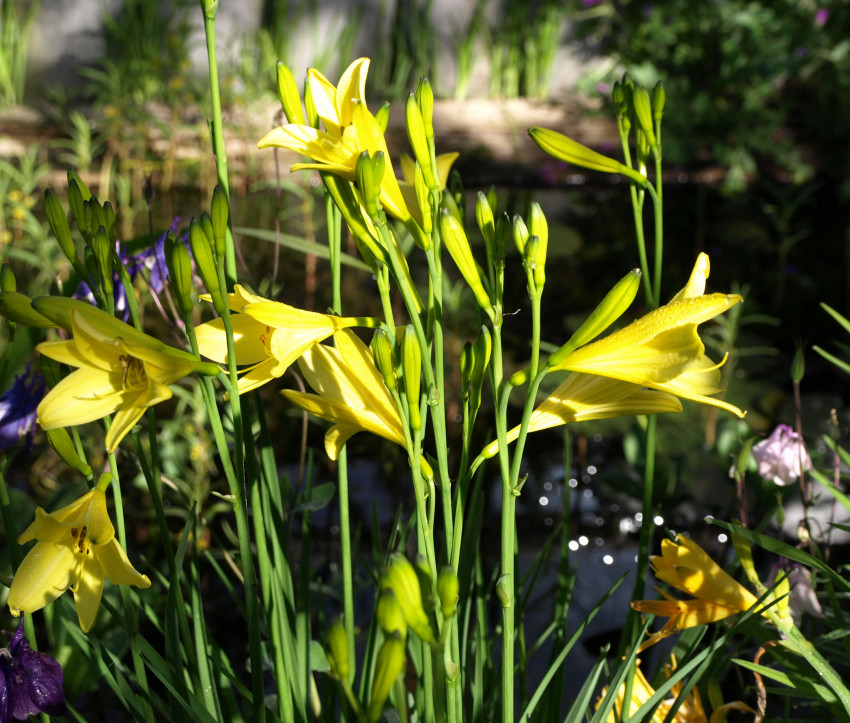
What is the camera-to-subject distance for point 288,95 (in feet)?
1.93

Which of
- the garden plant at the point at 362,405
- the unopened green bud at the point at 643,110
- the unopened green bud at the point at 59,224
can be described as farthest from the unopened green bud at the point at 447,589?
the unopened green bud at the point at 643,110

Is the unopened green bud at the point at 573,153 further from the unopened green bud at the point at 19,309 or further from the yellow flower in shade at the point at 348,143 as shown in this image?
the unopened green bud at the point at 19,309

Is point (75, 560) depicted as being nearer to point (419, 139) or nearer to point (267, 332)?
point (267, 332)

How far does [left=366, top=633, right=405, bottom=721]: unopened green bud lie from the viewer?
1.26 ft

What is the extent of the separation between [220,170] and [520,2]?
14.0ft

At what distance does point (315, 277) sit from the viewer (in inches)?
107

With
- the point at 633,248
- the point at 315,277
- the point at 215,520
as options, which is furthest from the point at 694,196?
the point at 215,520

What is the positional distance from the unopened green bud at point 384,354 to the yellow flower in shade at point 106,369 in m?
0.10

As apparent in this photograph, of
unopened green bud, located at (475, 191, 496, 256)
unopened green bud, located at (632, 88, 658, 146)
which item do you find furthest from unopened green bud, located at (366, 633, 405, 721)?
unopened green bud, located at (632, 88, 658, 146)

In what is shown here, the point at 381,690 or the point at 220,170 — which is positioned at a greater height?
the point at 220,170

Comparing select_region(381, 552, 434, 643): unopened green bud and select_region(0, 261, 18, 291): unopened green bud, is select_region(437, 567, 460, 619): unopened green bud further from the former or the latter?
select_region(0, 261, 18, 291): unopened green bud

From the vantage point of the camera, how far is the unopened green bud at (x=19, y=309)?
1.58 feet

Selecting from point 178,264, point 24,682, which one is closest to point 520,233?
point 178,264

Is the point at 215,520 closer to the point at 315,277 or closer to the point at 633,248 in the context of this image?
the point at 315,277
